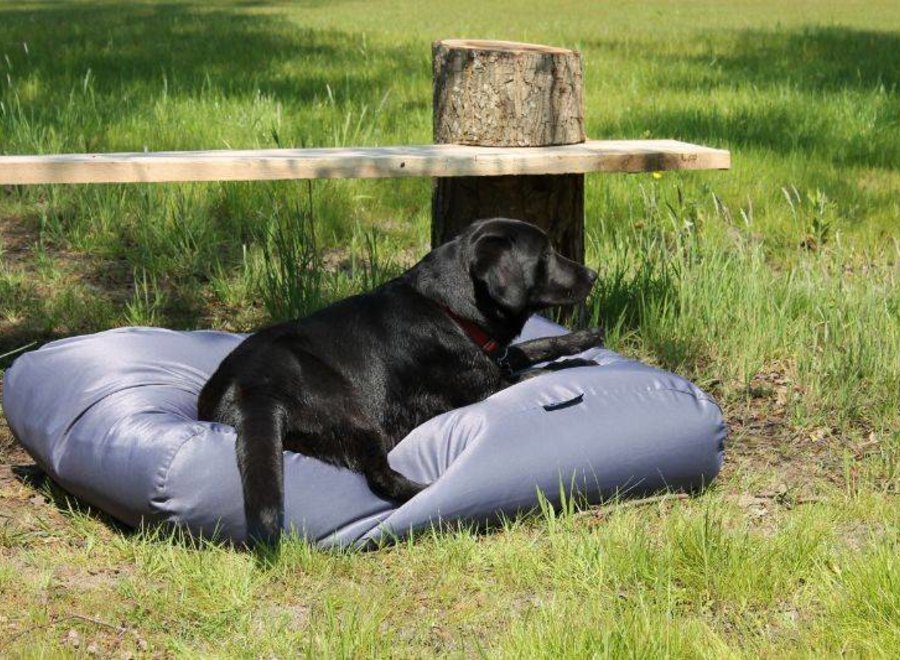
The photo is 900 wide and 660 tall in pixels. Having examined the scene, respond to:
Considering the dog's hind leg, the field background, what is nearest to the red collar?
the dog's hind leg

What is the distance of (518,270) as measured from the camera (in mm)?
4496

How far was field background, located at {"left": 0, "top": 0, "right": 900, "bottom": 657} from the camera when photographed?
341cm

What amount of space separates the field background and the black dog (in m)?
0.42

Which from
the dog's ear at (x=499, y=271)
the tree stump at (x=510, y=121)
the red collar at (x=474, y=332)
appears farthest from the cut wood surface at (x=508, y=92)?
the red collar at (x=474, y=332)

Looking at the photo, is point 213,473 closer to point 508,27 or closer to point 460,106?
point 460,106

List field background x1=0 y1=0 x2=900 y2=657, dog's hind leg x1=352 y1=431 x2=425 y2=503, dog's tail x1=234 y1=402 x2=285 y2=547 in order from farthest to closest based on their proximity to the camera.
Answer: dog's hind leg x1=352 y1=431 x2=425 y2=503, dog's tail x1=234 y1=402 x2=285 y2=547, field background x1=0 y1=0 x2=900 y2=657

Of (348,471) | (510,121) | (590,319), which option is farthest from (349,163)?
(590,319)

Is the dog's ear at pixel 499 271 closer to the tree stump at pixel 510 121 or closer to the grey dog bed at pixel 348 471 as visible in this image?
the grey dog bed at pixel 348 471

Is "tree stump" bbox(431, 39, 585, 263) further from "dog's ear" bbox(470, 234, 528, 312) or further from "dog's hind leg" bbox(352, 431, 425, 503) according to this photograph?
"dog's hind leg" bbox(352, 431, 425, 503)

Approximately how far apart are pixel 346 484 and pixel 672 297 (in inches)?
93.9

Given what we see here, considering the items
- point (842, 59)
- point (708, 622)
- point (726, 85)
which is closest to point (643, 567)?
point (708, 622)

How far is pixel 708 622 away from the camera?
11.2 ft

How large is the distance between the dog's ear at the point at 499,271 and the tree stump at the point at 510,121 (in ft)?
3.42

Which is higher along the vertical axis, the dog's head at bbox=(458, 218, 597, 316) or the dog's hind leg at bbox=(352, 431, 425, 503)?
the dog's head at bbox=(458, 218, 597, 316)
